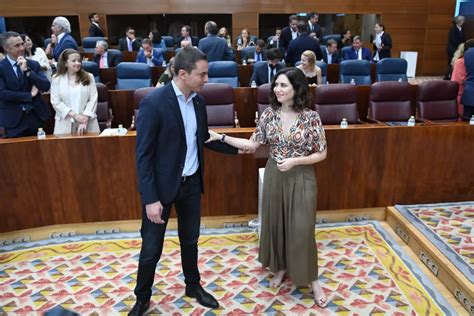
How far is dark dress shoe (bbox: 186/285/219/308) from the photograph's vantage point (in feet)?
7.29

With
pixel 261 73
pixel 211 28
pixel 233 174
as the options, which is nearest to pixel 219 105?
pixel 233 174

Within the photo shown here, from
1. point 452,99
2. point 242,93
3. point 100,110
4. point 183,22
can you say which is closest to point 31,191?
point 100,110

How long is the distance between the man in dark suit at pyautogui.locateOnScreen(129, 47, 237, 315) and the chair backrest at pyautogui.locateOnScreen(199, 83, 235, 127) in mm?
1554

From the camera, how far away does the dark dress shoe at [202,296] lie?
2221mm

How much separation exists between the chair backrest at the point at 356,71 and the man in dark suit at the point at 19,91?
348cm

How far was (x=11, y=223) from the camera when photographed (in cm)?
279

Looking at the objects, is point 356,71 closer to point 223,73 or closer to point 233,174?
point 223,73

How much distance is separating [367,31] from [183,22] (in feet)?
14.3

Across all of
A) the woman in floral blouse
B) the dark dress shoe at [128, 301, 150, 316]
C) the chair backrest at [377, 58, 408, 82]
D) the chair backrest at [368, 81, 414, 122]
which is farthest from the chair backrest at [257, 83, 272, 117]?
the chair backrest at [377, 58, 408, 82]

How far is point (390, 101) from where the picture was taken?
389cm

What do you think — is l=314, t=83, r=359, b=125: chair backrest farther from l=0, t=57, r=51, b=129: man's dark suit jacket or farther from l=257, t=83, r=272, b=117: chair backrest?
l=0, t=57, r=51, b=129: man's dark suit jacket

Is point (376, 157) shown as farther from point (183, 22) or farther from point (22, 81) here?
point (183, 22)

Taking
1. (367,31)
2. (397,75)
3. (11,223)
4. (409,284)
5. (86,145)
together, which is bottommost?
(409,284)

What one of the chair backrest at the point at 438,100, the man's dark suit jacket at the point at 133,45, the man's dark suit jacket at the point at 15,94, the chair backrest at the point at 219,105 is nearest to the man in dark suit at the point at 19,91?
the man's dark suit jacket at the point at 15,94
